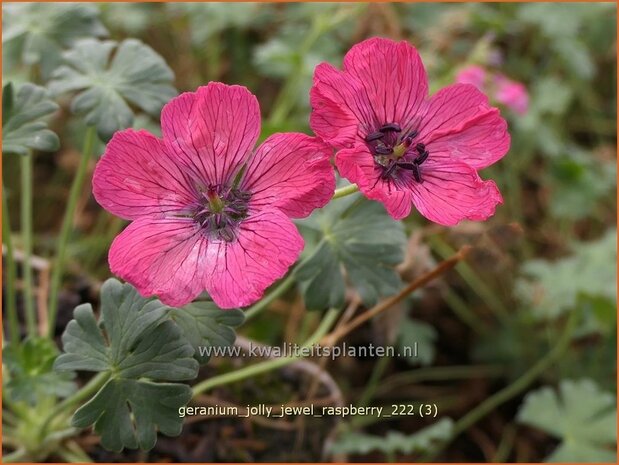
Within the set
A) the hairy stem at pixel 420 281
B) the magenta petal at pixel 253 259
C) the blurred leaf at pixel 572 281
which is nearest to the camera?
the magenta petal at pixel 253 259

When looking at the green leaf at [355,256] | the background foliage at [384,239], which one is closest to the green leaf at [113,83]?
the background foliage at [384,239]

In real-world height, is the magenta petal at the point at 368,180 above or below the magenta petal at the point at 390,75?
below

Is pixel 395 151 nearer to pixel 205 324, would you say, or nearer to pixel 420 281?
pixel 420 281

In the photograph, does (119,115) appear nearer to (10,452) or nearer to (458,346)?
(10,452)

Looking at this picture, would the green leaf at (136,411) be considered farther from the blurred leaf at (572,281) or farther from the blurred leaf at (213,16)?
the blurred leaf at (213,16)

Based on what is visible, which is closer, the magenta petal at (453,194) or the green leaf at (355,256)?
the magenta petal at (453,194)

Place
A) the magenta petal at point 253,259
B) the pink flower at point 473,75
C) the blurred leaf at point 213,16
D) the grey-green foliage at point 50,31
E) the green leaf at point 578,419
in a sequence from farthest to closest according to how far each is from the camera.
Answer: the blurred leaf at point 213,16, the pink flower at point 473,75, the green leaf at point 578,419, the grey-green foliage at point 50,31, the magenta petal at point 253,259

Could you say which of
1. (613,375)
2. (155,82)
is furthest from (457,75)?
(155,82)
